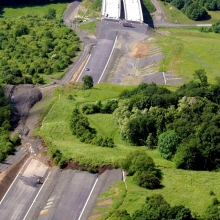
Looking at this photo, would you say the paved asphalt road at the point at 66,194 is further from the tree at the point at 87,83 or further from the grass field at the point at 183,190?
the tree at the point at 87,83

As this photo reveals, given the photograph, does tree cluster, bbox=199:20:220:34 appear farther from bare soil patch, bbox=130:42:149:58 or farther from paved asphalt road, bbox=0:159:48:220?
paved asphalt road, bbox=0:159:48:220

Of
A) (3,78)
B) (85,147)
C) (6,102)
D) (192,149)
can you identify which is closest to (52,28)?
(3,78)

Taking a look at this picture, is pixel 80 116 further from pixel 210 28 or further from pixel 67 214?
pixel 210 28

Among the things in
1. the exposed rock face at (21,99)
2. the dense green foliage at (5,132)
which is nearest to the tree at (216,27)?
the exposed rock face at (21,99)

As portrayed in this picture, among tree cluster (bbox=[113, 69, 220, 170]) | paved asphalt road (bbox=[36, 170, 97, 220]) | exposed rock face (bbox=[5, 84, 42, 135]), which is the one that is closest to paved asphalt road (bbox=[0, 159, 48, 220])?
paved asphalt road (bbox=[36, 170, 97, 220])

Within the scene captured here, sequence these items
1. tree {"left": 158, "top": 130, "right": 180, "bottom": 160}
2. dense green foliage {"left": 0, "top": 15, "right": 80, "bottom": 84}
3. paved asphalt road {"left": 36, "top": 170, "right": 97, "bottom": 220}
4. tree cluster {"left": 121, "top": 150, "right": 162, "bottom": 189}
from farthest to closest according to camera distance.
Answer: dense green foliage {"left": 0, "top": 15, "right": 80, "bottom": 84} < tree {"left": 158, "top": 130, "right": 180, "bottom": 160} < tree cluster {"left": 121, "top": 150, "right": 162, "bottom": 189} < paved asphalt road {"left": 36, "top": 170, "right": 97, "bottom": 220}

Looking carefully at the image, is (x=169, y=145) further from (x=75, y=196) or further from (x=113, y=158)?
(x=75, y=196)

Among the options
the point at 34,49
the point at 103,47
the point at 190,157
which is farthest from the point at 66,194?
the point at 103,47
